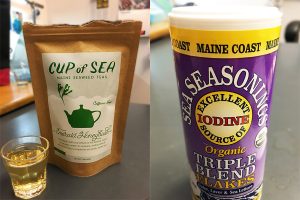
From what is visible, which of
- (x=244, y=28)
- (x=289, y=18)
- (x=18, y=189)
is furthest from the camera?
(x=289, y=18)

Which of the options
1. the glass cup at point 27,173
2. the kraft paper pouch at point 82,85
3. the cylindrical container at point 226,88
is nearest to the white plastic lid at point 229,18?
the cylindrical container at point 226,88

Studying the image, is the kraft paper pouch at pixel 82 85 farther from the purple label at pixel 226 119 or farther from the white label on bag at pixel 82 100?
the purple label at pixel 226 119

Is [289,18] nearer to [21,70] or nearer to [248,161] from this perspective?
[21,70]

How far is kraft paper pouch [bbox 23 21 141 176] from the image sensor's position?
16.6 inches

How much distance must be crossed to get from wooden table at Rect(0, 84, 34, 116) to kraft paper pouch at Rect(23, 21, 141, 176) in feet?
0.71

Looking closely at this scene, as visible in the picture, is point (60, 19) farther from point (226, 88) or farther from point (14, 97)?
point (226, 88)

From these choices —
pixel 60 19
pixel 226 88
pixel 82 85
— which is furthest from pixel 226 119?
pixel 60 19

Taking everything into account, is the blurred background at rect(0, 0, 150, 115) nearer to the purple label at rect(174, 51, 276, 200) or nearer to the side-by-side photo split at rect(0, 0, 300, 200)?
the side-by-side photo split at rect(0, 0, 300, 200)

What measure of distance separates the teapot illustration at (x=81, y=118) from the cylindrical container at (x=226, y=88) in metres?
0.16

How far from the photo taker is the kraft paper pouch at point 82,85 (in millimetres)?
422

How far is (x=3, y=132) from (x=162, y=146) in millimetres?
290

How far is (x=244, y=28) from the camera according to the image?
27cm

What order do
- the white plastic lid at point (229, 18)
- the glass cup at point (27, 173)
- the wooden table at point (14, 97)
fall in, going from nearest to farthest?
the white plastic lid at point (229, 18) < the glass cup at point (27, 173) < the wooden table at point (14, 97)

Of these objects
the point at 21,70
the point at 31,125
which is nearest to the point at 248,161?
the point at 31,125
